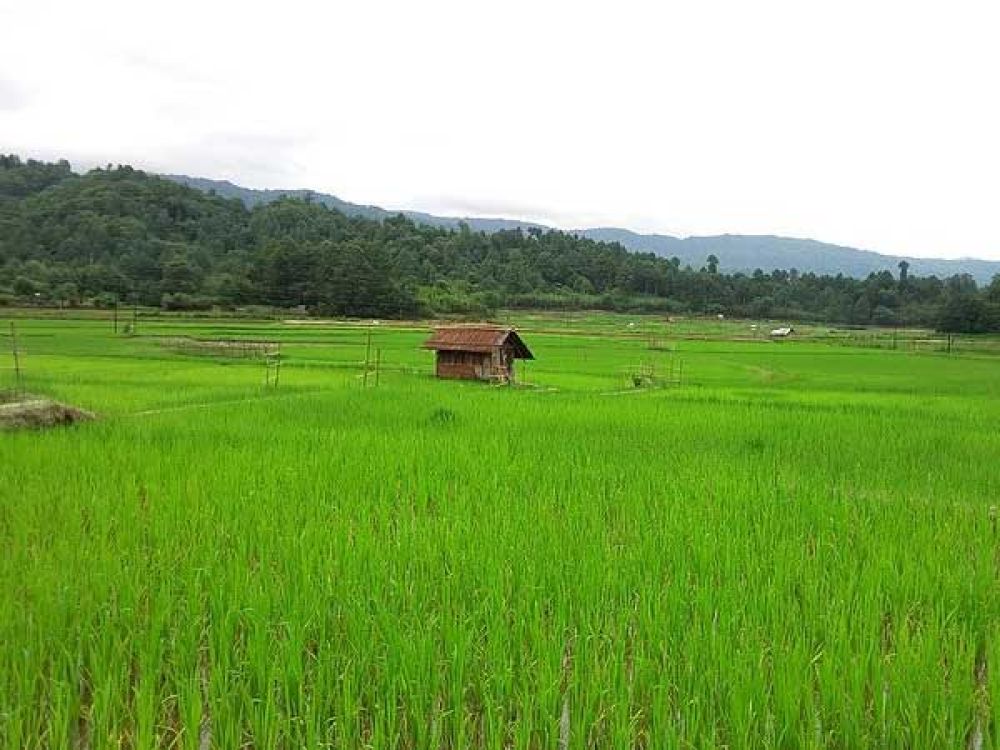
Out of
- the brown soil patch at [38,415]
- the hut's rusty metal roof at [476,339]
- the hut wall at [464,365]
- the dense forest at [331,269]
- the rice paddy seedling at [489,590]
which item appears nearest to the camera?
the rice paddy seedling at [489,590]

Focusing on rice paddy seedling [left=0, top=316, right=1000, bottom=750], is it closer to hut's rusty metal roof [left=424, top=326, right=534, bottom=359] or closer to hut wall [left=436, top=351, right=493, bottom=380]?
hut's rusty metal roof [left=424, top=326, right=534, bottom=359]

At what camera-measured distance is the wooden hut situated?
2036 cm

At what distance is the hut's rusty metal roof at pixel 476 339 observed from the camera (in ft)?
66.5

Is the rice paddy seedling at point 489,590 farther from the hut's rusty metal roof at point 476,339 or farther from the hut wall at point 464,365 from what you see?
the hut wall at point 464,365

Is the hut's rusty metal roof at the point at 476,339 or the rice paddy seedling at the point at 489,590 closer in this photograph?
the rice paddy seedling at the point at 489,590

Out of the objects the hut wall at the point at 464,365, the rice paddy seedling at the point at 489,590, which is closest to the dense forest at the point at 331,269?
the hut wall at the point at 464,365

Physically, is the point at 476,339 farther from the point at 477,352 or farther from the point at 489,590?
the point at 489,590

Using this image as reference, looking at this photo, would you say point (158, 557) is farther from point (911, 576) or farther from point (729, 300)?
point (729, 300)

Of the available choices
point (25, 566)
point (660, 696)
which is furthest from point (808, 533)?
point (25, 566)

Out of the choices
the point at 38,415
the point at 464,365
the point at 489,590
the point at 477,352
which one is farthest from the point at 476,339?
the point at 489,590

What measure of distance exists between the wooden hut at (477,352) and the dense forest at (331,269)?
2685cm

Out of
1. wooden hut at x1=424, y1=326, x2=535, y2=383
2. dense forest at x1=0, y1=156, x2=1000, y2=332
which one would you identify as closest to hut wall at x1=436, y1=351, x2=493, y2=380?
wooden hut at x1=424, y1=326, x2=535, y2=383

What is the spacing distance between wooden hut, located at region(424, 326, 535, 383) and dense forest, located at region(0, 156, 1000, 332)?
26848mm

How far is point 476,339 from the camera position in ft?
67.4
